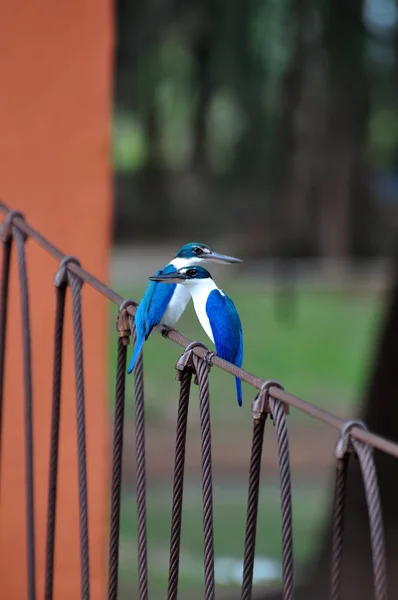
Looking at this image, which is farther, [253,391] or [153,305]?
[253,391]

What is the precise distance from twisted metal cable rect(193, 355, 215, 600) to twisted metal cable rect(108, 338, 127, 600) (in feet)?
0.93

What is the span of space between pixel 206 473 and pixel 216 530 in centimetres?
603

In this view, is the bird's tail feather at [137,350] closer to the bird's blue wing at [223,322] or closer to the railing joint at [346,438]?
the bird's blue wing at [223,322]

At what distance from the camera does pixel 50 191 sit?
2.92m

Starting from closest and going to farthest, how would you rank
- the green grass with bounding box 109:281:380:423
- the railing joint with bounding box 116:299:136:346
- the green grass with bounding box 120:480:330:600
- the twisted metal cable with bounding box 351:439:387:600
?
the twisted metal cable with bounding box 351:439:387:600 < the railing joint with bounding box 116:299:136:346 < the green grass with bounding box 120:480:330:600 < the green grass with bounding box 109:281:380:423

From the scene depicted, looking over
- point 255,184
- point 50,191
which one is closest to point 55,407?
point 50,191

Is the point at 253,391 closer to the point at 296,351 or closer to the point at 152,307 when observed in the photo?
the point at 296,351

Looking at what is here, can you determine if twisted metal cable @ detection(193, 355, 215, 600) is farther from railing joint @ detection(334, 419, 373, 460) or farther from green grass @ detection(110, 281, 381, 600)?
green grass @ detection(110, 281, 381, 600)

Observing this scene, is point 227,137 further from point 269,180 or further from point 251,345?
point 251,345

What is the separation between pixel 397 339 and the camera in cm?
503

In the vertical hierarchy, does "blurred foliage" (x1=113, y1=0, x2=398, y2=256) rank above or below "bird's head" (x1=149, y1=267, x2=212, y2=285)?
above

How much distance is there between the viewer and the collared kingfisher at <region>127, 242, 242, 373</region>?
1429 millimetres

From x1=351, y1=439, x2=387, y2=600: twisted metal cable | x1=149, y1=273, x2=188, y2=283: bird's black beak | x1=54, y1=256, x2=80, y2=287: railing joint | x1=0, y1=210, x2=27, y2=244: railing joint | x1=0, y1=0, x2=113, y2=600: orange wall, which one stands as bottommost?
x1=351, y1=439, x2=387, y2=600: twisted metal cable

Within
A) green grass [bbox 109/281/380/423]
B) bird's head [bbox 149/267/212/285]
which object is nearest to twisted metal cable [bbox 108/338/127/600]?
bird's head [bbox 149/267/212/285]
